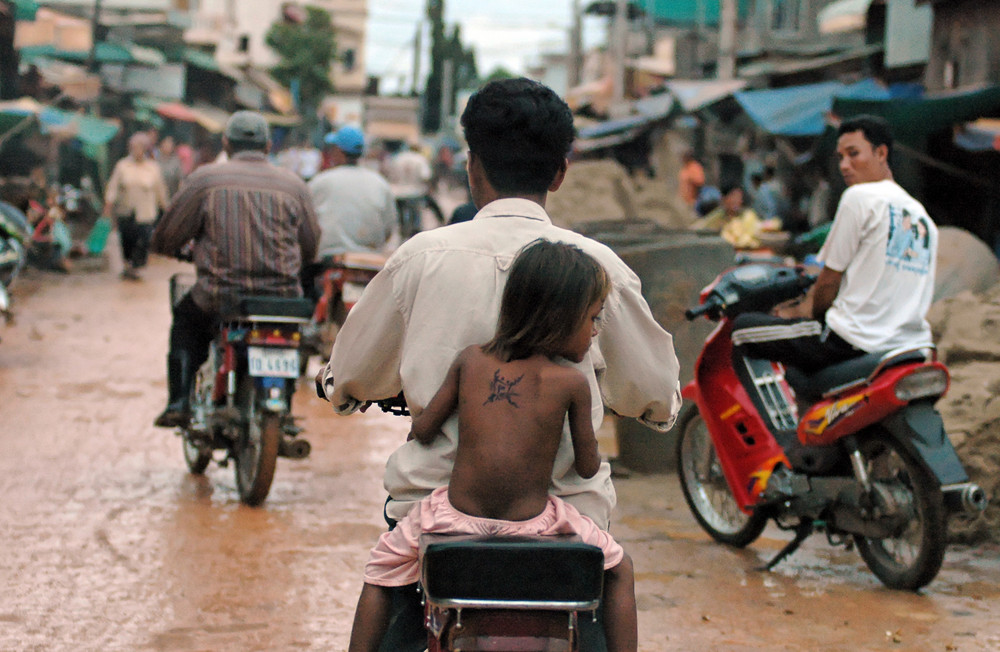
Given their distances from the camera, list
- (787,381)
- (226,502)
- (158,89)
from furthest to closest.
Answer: (158,89), (226,502), (787,381)

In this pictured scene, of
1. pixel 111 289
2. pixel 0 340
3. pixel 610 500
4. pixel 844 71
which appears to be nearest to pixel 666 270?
pixel 610 500

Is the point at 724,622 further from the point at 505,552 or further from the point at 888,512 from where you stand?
the point at 505,552

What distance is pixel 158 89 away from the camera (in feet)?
106

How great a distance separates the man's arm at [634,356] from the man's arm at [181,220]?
4.03m

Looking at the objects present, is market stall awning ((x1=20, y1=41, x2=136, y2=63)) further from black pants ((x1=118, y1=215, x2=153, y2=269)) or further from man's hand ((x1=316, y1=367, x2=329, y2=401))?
man's hand ((x1=316, y1=367, x2=329, y2=401))

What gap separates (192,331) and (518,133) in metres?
4.43

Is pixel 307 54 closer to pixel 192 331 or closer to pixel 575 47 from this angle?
pixel 575 47

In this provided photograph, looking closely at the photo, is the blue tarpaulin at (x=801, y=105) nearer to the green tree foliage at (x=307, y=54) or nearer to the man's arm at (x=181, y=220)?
the man's arm at (x=181, y=220)

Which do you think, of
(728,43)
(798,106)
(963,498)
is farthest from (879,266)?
(728,43)

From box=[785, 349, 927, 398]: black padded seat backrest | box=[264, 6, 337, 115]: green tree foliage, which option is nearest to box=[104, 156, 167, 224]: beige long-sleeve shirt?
box=[785, 349, 927, 398]: black padded seat backrest

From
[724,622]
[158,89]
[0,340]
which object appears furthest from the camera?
[158,89]

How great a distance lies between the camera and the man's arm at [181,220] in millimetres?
6371

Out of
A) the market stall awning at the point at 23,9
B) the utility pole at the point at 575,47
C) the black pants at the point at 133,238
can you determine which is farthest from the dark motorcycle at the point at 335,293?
the utility pole at the point at 575,47

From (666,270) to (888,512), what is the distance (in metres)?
2.64
